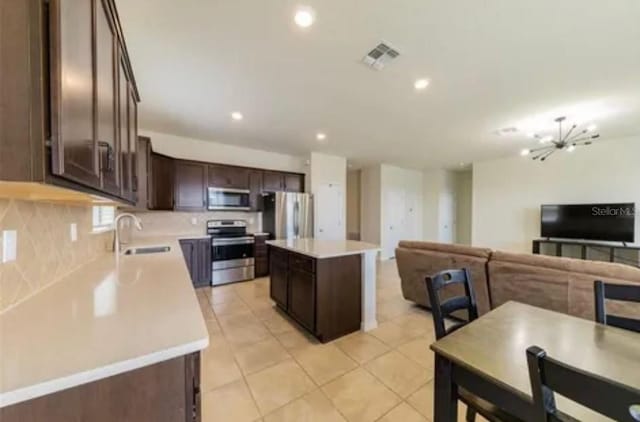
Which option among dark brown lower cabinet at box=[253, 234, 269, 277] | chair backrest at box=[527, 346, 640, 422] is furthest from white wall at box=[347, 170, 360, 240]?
chair backrest at box=[527, 346, 640, 422]

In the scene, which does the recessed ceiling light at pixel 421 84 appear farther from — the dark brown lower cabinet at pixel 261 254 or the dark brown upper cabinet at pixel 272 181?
the dark brown lower cabinet at pixel 261 254

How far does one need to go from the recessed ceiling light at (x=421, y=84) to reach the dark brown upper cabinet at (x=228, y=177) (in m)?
3.49

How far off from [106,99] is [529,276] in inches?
139

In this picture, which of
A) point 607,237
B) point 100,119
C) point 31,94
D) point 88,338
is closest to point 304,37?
point 100,119

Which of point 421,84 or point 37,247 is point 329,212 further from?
point 37,247

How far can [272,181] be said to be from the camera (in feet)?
18.2

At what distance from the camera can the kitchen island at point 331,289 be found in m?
2.71

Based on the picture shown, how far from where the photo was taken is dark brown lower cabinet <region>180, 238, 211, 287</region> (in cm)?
444

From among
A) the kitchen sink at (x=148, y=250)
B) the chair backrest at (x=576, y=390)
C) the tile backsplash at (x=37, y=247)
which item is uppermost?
the tile backsplash at (x=37, y=247)

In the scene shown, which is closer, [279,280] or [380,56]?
[380,56]

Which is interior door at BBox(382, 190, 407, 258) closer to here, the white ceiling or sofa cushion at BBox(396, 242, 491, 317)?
the white ceiling

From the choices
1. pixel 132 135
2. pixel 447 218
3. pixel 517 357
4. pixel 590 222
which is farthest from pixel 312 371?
pixel 447 218

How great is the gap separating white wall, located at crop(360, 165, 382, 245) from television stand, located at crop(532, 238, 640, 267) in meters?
3.55

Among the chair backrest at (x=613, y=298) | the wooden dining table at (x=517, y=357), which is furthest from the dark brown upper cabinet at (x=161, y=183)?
the chair backrest at (x=613, y=298)
